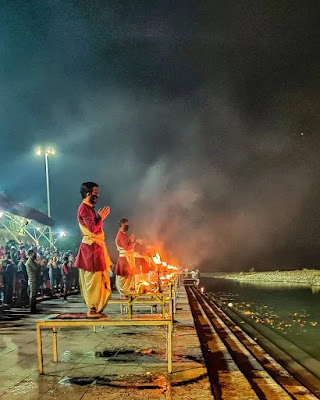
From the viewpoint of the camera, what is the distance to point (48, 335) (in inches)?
294

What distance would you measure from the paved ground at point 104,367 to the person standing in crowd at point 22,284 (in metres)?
5.12

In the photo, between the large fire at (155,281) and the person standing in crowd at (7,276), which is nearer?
the large fire at (155,281)

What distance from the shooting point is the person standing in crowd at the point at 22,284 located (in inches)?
499

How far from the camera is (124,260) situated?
9367 millimetres

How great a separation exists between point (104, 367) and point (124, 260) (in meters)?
4.47

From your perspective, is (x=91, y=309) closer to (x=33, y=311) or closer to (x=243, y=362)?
(x=243, y=362)

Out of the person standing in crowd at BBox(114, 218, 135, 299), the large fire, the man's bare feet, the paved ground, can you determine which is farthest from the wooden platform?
the person standing in crowd at BBox(114, 218, 135, 299)

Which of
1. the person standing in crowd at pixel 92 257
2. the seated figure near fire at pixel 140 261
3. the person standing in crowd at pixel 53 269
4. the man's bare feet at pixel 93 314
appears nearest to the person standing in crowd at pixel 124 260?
the seated figure near fire at pixel 140 261

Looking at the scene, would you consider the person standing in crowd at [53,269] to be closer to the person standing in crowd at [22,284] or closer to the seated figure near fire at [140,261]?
the person standing in crowd at [22,284]

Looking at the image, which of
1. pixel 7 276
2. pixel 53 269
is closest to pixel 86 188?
pixel 7 276

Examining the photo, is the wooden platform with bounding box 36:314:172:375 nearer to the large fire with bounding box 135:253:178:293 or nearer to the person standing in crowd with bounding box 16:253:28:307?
the large fire with bounding box 135:253:178:293

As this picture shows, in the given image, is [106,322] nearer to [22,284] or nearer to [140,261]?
[140,261]

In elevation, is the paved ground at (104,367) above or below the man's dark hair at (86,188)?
below

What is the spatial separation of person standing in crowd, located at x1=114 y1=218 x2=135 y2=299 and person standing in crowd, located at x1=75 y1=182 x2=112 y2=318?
11.7ft
